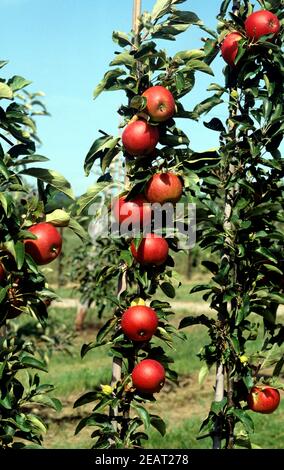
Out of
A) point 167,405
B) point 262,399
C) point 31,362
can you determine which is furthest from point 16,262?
point 167,405

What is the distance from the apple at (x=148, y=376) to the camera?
3.14 meters

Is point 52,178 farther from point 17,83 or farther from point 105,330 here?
point 105,330

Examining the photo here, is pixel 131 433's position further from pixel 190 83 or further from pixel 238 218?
pixel 190 83

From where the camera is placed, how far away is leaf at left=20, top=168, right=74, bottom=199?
9.67ft

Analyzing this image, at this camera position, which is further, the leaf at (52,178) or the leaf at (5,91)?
the leaf at (52,178)

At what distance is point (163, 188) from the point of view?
3.21m

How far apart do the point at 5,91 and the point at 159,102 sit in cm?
78

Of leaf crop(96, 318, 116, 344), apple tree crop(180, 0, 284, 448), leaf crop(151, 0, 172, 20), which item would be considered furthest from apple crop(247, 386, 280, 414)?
leaf crop(151, 0, 172, 20)

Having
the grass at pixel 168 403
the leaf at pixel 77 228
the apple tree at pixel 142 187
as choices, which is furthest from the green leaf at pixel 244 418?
the leaf at pixel 77 228

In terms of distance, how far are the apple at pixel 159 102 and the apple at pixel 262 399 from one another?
1.64 m

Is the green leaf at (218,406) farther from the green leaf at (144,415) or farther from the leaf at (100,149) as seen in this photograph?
the leaf at (100,149)

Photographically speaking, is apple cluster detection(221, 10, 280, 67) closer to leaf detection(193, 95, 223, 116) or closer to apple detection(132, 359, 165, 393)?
leaf detection(193, 95, 223, 116)

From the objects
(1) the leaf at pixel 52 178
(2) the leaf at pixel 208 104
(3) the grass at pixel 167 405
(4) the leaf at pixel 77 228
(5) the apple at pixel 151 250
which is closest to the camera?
(1) the leaf at pixel 52 178

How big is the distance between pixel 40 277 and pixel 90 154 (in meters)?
0.88
